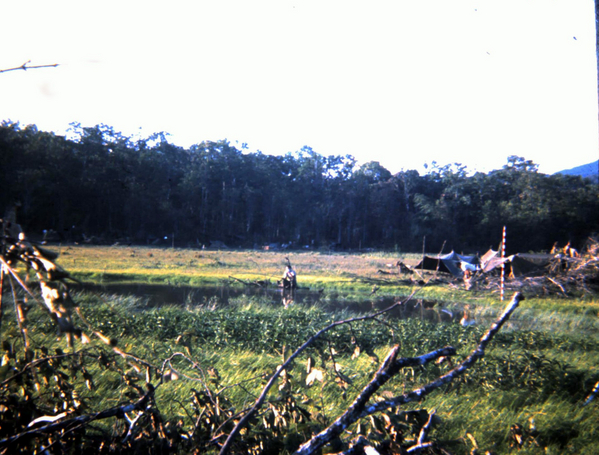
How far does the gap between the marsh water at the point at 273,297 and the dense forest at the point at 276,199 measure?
625 inches

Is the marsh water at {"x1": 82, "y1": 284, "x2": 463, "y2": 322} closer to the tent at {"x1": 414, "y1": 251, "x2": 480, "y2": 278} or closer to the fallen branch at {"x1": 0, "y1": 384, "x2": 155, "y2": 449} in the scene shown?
the tent at {"x1": 414, "y1": 251, "x2": 480, "y2": 278}

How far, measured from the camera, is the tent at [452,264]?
2059cm

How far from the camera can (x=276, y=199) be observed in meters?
54.8

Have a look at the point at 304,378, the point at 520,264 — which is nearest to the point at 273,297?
the point at 520,264

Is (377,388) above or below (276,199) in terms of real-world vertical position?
below

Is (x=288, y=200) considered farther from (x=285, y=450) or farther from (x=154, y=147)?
(x=285, y=450)

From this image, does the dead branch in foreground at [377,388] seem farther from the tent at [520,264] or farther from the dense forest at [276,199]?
the dense forest at [276,199]

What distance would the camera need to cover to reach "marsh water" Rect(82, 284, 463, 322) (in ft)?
46.3

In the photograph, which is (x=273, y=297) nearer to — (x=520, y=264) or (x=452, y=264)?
(x=452, y=264)

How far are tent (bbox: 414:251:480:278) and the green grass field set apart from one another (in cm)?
885

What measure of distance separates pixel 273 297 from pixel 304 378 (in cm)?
1317

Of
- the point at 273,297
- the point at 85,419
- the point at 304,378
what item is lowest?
the point at 273,297

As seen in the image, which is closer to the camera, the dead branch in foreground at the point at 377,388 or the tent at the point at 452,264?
the dead branch in foreground at the point at 377,388

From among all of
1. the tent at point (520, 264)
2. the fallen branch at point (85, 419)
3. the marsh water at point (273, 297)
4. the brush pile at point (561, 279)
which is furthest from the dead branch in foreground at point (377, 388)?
the tent at point (520, 264)
